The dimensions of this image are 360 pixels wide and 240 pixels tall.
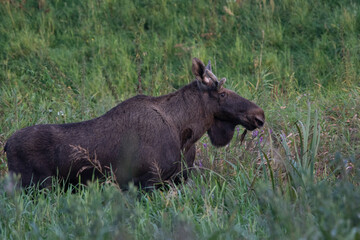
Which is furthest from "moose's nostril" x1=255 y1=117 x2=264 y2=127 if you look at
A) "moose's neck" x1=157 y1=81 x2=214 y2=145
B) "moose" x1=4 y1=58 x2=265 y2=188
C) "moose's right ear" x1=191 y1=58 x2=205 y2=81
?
"moose's right ear" x1=191 y1=58 x2=205 y2=81

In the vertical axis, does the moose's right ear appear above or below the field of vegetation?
above

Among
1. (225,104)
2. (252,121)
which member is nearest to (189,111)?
(225,104)

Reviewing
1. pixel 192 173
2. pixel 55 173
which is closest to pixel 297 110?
pixel 192 173

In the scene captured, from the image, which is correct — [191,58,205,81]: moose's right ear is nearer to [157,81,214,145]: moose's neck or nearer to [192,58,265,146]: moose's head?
[192,58,265,146]: moose's head

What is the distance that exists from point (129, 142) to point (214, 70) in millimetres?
3821

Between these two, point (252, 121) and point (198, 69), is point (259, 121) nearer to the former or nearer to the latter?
point (252, 121)

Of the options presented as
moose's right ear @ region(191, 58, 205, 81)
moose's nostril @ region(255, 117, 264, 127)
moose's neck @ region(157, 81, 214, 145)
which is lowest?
moose's nostril @ region(255, 117, 264, 127)

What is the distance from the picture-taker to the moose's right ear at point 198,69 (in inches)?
218

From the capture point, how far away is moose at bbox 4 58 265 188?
507 centimetres

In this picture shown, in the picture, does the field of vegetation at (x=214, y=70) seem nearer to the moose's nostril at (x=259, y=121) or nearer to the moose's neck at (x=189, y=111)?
the moose's nostril at (x=259, y=121)

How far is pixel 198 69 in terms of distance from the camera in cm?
559

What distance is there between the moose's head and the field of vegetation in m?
0.24

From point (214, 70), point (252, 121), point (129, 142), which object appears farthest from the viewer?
point (214, 70)

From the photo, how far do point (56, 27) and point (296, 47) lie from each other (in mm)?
4236
